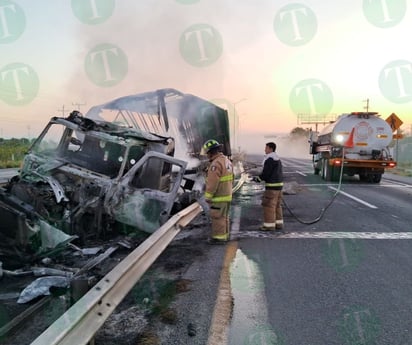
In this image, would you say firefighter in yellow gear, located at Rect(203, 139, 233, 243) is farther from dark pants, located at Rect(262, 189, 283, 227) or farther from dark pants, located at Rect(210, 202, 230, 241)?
dark pants, located at Rect(262, 189, 283, 227)

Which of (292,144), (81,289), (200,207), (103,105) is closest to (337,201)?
(200,207)

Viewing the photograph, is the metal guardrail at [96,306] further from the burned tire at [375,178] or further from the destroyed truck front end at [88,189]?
the burned tire at [375,178]

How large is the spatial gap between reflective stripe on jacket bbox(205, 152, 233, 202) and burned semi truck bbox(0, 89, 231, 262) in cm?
44

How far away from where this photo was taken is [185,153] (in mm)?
12766

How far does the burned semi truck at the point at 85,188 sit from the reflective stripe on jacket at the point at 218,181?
17.3 inches

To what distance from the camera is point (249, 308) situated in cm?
353

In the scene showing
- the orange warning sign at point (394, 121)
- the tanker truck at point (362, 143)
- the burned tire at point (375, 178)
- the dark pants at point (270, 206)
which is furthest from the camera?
the orange warning sign at point (394, 121)

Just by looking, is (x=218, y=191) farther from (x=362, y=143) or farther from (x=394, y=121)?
(x=394, y=121)

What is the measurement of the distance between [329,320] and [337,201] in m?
7.48

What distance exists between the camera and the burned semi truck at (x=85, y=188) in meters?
4.54

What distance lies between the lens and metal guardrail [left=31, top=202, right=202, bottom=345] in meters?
2.04

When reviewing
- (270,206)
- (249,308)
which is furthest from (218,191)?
(249,308)

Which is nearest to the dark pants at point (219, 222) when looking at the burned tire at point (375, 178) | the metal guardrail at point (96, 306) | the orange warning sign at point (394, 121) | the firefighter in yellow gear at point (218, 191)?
the firefighter in yellow gear at point (218, 191)

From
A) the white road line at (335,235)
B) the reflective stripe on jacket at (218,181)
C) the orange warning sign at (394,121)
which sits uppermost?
the orange warning sign at (394,121)
